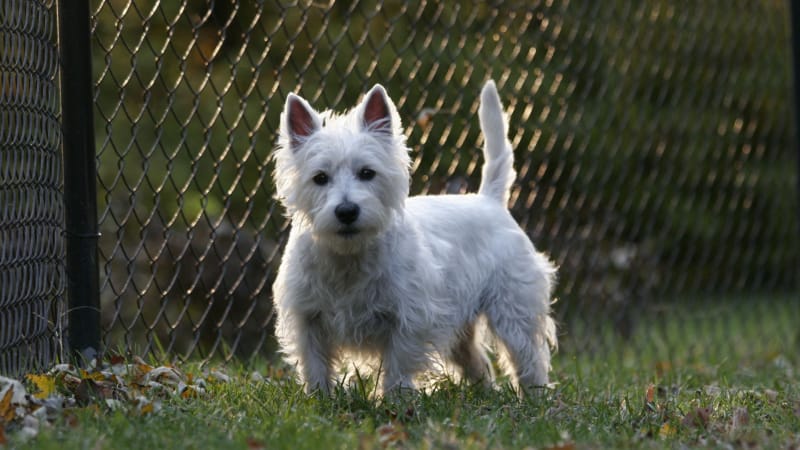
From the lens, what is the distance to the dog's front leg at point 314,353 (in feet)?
12.4

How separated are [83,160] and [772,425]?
2.30 metres

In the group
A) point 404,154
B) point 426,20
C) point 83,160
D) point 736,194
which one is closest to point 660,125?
point 736,194

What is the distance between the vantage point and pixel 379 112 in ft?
12.7

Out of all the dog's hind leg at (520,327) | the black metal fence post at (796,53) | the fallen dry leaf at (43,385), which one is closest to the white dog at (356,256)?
the dog's hind leg at (520,327)

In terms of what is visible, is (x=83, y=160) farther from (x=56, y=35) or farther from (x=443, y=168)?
(x=443, y=168)

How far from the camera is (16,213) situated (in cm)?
334

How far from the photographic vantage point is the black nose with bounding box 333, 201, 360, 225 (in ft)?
11.7

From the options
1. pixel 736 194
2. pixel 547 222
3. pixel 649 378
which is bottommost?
pixel 649 378

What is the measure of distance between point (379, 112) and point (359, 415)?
3.49ft

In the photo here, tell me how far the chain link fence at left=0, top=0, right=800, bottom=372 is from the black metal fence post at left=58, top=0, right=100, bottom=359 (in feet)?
2.83

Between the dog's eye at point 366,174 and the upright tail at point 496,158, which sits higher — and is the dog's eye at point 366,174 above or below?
below

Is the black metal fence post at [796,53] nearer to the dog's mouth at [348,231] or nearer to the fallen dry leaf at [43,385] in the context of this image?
the dog's mouth at [348,231]

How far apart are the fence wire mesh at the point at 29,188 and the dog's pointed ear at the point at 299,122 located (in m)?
0.74

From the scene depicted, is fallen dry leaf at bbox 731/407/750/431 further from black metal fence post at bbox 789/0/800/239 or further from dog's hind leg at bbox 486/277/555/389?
black metal fence post at bbox 789/0/800/239
